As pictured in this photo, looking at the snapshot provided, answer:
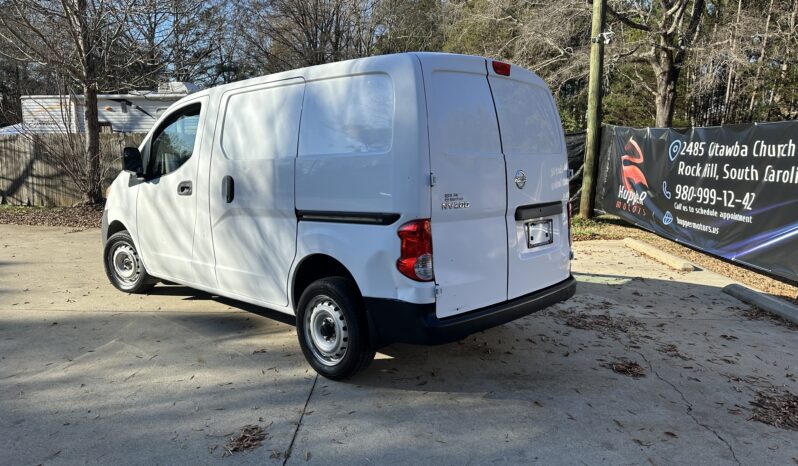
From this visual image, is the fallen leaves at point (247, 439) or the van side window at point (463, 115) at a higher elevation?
the van side window at point (463, 115)

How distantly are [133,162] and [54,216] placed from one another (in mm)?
7922

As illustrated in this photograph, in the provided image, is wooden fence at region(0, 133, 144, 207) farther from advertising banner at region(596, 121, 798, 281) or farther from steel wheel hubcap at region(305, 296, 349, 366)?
advertising banner at region(596, 121, 798, 281)

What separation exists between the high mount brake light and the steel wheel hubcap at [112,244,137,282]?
4.43m

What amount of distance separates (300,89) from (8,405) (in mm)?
2926

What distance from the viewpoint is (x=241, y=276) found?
4680 mm

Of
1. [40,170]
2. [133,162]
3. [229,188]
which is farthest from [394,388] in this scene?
[40,170]

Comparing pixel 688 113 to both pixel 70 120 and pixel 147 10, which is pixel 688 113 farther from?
pixel 70 120

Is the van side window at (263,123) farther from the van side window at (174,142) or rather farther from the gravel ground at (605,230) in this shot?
the gravel ground at (605,230)

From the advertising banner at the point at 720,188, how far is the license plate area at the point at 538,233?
414cm

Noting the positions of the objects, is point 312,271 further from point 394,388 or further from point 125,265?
point 125,265

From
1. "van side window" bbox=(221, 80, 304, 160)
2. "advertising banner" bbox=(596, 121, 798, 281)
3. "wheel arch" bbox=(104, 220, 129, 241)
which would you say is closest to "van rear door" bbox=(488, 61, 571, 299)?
"van side window" bbox=(221, 80, 304, 160)

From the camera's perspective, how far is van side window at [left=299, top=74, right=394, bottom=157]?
358cm

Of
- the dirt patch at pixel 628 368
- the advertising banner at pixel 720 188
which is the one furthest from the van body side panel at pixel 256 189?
the advertising banner at pixel 720 188

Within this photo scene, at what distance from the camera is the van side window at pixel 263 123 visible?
417 centimetres
